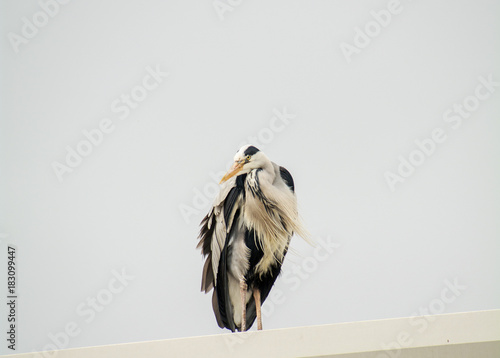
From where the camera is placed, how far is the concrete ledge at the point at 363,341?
1.76m

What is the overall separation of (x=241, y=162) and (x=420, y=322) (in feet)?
3.83

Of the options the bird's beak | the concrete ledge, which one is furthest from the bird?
the concrete ledge

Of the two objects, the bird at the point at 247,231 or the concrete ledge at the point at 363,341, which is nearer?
the concrete ledge at the point at 363,341

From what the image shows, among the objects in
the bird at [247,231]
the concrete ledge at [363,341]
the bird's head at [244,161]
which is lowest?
→ the concrete ledge at [363,341]

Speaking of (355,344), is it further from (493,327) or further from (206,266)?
(206,266)

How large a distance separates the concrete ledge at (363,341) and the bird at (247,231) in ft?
2.77

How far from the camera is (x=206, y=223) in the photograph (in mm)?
2855

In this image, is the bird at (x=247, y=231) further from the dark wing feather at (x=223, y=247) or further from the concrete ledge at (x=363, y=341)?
the concrete ledge at (x=363, y=341)

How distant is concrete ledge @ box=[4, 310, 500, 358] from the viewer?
1764mm

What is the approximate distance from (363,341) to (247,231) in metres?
1.03

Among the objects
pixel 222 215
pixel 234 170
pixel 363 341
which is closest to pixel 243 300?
pixel 222 215

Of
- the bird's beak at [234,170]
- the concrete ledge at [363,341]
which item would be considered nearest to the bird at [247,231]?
the bird's beak at [234,170]

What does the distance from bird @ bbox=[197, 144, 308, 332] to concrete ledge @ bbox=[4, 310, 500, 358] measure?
33.2 inches

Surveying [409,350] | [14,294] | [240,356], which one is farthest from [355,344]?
[14,294]
